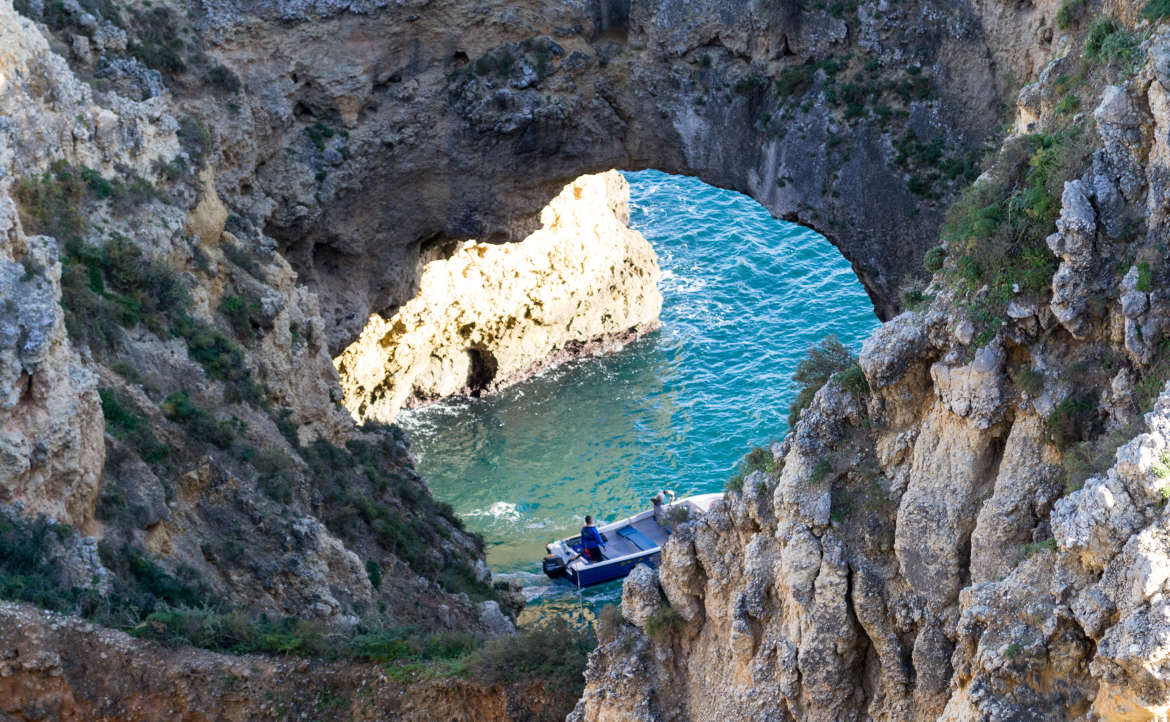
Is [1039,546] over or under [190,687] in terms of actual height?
over

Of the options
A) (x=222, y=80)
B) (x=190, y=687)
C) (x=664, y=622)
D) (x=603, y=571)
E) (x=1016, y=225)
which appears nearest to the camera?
(x=1016, y=225)

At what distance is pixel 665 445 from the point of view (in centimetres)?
4591

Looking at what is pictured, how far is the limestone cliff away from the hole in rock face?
0.04 metres

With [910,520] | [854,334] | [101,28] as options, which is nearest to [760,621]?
[910,520]

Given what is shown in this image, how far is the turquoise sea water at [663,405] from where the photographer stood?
144 ft

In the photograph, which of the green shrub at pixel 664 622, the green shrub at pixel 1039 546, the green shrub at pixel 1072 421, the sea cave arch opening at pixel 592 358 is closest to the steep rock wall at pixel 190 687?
the green shrub at pixel 664 622

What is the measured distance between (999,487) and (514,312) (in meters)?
37.1

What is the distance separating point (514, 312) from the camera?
167 feet

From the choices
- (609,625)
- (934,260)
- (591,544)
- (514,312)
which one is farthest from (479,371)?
(934,260)

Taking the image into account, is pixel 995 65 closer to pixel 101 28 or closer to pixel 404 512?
pixel 404 512

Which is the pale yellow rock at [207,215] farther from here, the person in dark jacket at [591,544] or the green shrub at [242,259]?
the person in dark jacket at [591,544]

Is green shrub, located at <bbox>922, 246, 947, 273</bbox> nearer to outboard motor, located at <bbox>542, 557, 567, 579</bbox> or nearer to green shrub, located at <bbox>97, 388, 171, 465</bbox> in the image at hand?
green shrub, located at <bbox>97, 388, 171, 465</bbox>

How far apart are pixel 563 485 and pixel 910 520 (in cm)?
2946

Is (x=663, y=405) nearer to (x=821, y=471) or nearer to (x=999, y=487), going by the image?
(x=821, y=471)
